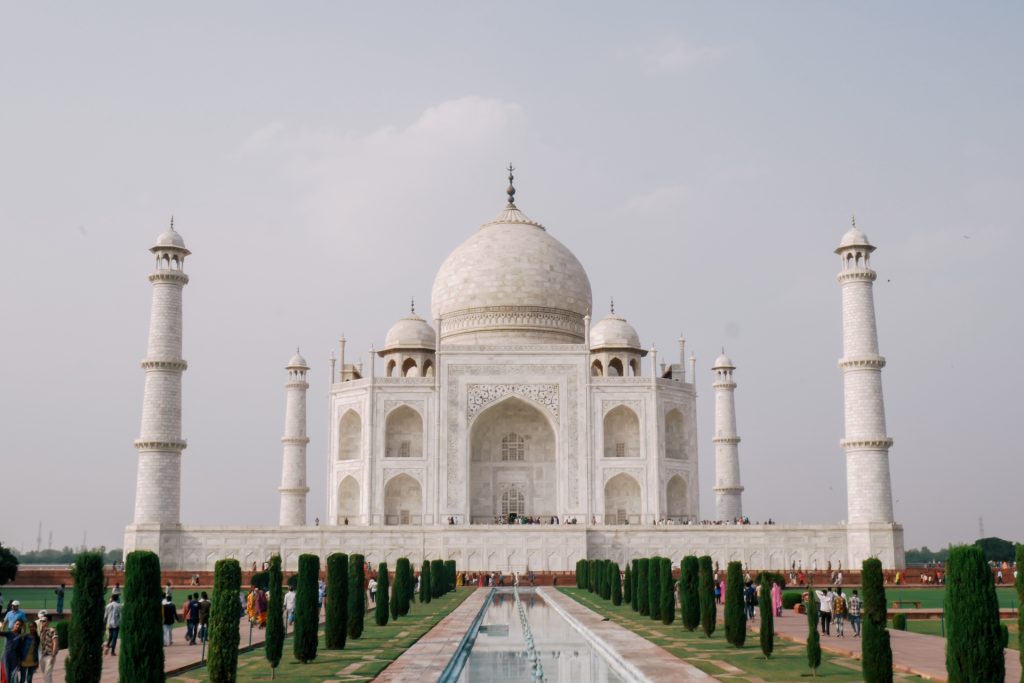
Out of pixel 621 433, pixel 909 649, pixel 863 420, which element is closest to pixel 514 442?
pixel 621 433

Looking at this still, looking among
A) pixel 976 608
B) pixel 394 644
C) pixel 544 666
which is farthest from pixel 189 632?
pixel 976 608

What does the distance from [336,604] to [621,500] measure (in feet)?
61.3

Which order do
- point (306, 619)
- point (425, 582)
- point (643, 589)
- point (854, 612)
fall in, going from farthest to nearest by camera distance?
point (425, 582), point (643, 589), point (854, 612), point (306, 619)

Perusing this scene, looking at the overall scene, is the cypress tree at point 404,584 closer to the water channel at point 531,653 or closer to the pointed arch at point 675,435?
the water channel at point 531,653

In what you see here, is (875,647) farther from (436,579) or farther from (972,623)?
(436,579)

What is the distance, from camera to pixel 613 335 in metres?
33.2

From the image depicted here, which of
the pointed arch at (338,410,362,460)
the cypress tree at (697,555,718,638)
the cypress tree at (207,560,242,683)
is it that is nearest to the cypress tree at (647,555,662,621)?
the cypress tree at (697,555,718,638)

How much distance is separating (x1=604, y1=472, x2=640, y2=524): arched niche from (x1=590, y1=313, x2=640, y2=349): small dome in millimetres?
4447

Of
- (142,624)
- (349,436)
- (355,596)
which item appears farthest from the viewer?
(349,436)

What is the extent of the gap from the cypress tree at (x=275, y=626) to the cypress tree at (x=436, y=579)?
9319 millimetres

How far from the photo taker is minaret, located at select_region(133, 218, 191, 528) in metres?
26.0

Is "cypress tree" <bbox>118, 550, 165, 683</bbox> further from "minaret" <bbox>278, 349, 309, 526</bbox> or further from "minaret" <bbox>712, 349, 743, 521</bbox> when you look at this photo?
"minaret" <bbox>712, 349, 743, 521</bbox>

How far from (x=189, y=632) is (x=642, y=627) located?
5681mm

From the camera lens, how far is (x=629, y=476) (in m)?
30.2
